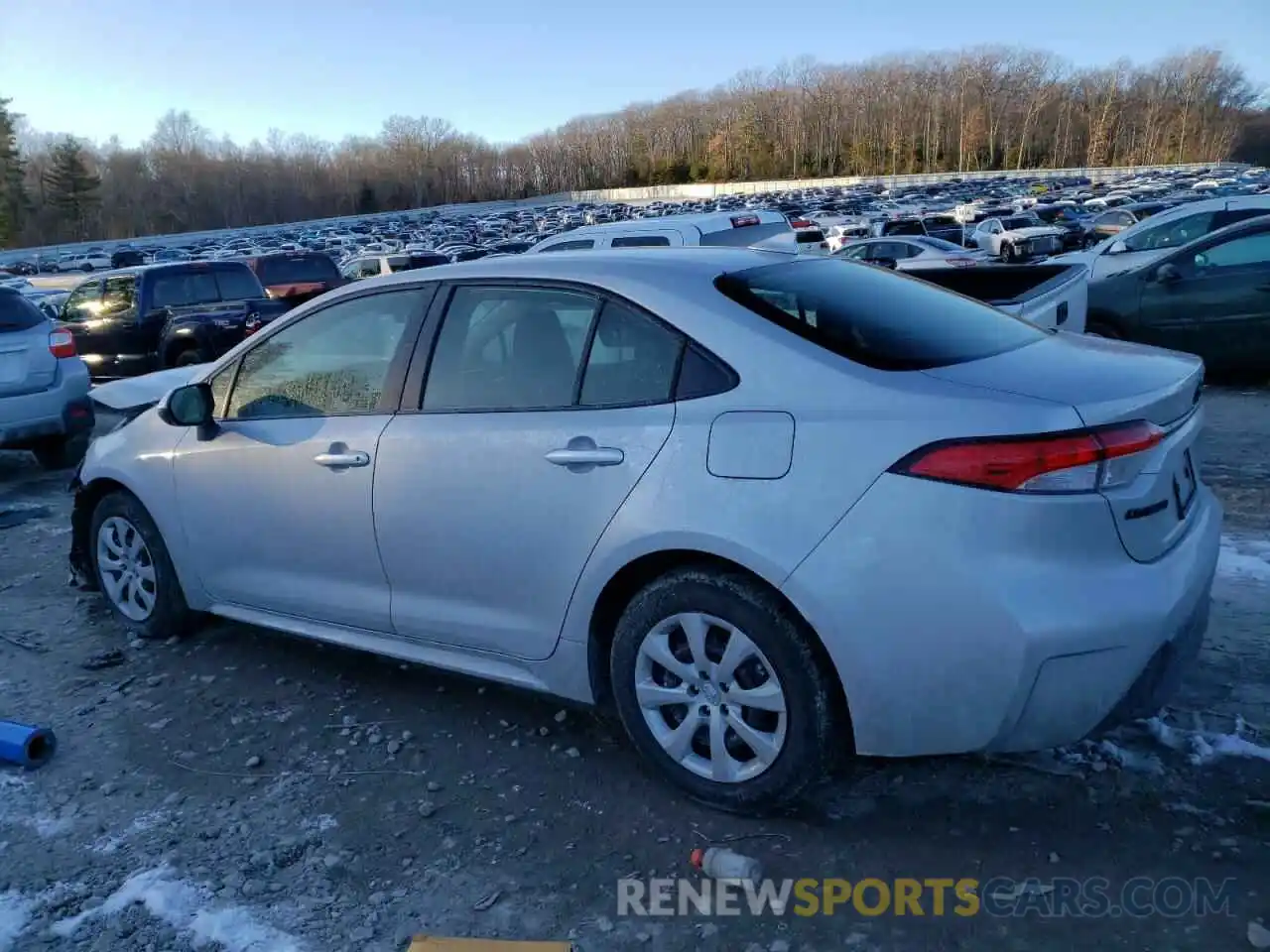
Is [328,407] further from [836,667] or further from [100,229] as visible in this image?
[100,229]

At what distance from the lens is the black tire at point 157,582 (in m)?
4.45

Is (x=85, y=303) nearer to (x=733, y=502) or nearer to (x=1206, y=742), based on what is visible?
(x=733, y=502)

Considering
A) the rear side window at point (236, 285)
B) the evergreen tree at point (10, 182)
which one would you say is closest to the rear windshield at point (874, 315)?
the rear side window at point (236, 285)

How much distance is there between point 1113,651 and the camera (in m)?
2.52

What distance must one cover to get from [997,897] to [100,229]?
399 ft

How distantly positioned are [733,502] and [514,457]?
799mm


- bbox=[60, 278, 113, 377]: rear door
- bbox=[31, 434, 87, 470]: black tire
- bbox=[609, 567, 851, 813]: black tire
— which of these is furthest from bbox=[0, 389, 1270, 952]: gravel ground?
bbox=[60, 278, 113, 377]: rear door

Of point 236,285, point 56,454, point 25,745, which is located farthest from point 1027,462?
point 236,285

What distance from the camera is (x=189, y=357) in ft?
36.8

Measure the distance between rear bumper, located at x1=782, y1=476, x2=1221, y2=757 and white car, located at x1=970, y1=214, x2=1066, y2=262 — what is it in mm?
24214

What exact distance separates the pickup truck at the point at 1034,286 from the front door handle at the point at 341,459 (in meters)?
4.02

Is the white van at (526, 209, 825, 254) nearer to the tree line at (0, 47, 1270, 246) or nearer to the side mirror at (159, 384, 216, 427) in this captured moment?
the side mirror at (159, 384, 216, 427)

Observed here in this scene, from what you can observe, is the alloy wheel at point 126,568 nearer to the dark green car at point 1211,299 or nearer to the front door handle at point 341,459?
the front door handle at point 341,459

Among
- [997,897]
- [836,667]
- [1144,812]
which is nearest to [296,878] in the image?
[836,667]
